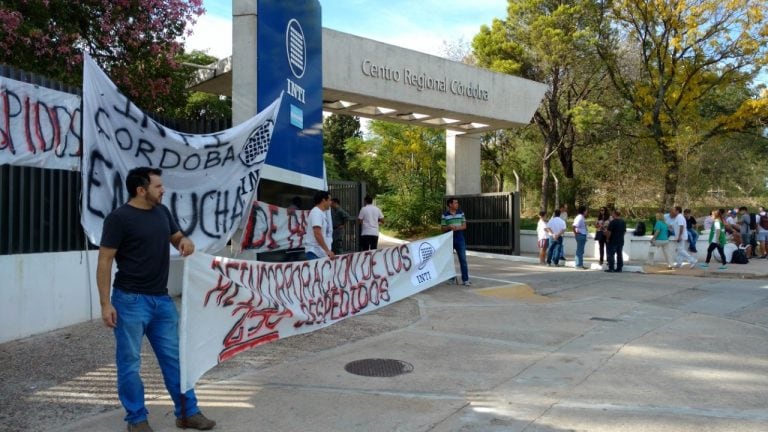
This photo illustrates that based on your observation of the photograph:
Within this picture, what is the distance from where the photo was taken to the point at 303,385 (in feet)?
17.2

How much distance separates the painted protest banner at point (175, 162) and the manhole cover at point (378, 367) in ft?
7.67

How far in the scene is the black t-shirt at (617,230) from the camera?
48.3ft

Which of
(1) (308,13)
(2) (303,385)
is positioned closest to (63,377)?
(2) (303,385)

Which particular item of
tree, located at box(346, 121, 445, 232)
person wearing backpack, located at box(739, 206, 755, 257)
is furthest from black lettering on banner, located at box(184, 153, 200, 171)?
tree, located at box(346, 121, 445, 232)

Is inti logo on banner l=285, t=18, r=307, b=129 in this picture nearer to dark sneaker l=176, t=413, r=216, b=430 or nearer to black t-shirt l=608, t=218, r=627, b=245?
dark sneaker l=176, t=413, r=216, b=430

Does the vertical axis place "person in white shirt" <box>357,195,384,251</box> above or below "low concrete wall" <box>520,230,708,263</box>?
above

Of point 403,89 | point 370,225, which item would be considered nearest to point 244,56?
point 370,225

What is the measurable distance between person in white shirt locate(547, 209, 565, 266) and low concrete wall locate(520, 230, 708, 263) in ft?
11.2

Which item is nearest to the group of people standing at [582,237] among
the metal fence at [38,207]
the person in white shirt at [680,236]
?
the person in white shirt at [680,236]

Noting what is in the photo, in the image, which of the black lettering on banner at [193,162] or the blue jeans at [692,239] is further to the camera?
the blue jeans at [692,239]

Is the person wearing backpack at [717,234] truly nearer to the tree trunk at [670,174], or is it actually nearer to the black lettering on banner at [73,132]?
the tree trunk at [670,174]

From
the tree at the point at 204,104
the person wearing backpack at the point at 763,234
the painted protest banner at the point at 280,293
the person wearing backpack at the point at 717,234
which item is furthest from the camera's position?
the tree at the point at 204,104

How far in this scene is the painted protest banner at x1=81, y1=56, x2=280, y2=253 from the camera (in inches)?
225

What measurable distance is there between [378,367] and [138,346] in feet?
8.19
